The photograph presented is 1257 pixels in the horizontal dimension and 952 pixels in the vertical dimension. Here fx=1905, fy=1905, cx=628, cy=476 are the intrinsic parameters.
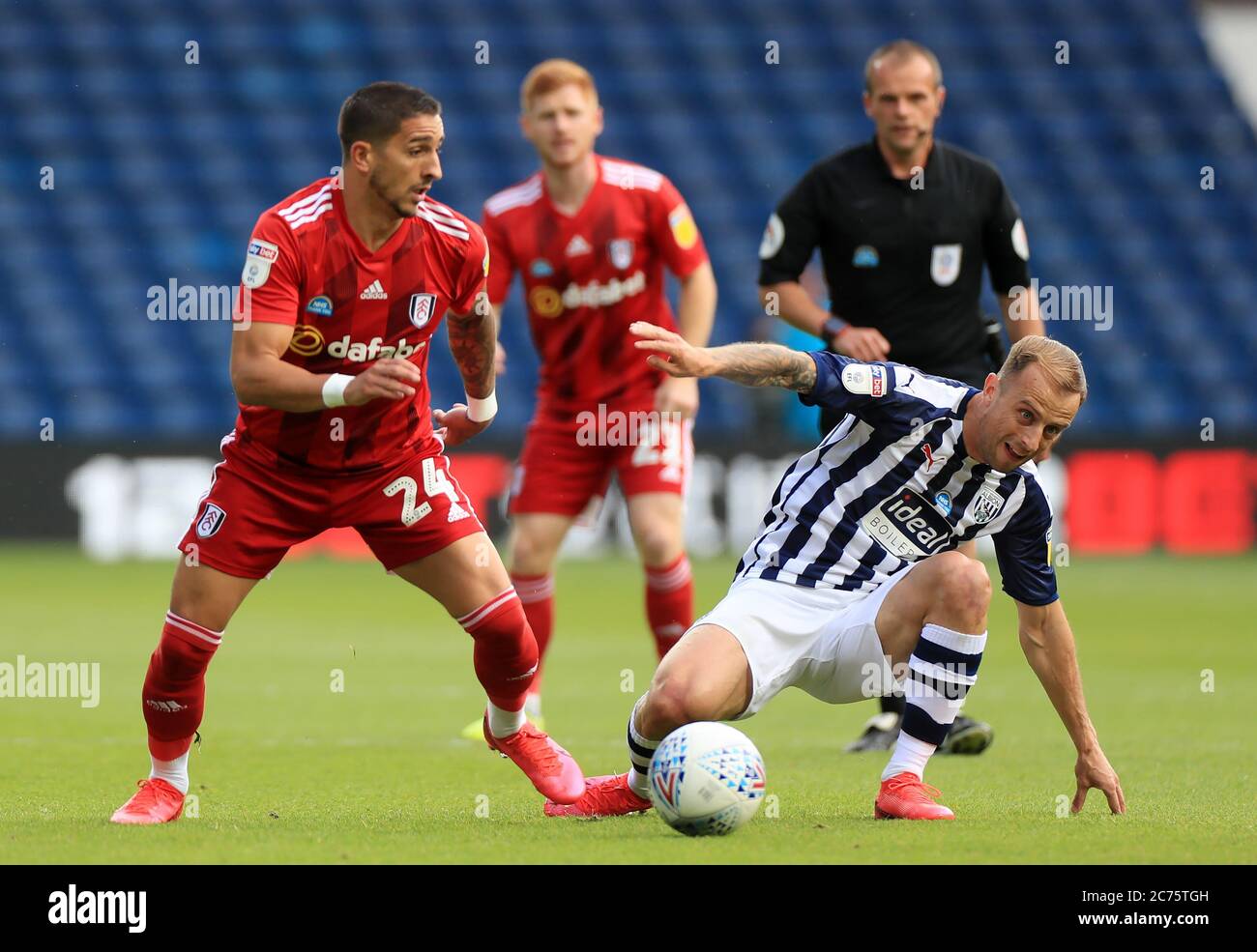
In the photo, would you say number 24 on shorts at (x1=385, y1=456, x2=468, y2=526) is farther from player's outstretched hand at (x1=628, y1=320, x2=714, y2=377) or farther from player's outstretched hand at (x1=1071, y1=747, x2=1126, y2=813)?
player's outstretched hand at (x1=1071, y1=747, x2=1126, y2=813)

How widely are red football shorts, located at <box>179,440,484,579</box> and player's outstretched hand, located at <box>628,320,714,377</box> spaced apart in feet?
3.00

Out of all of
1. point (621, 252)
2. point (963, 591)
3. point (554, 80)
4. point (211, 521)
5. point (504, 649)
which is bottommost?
point (504, 649)

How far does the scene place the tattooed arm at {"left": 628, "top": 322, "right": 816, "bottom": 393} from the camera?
15.7 ft

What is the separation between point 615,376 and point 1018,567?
266cm

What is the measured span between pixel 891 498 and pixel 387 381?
5.10ft

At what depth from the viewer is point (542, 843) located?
187 inches

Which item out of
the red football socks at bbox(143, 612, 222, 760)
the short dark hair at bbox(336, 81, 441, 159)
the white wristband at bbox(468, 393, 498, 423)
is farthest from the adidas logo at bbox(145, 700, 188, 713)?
the short dark hair at bbox(336, 81, 441, 159)

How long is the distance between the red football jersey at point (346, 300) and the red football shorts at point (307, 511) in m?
0.05

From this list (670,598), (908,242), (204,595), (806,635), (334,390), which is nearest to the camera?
(334,390)

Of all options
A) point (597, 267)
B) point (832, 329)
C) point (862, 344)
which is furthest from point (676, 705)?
point (597, 267)

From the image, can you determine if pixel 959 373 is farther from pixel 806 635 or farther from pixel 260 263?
pixel 260 263

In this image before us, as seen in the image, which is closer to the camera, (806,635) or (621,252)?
(806,635)

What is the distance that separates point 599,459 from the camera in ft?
24.9

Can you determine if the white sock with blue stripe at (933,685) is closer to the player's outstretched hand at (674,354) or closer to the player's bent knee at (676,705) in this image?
the player's bent knee at (676,705)
